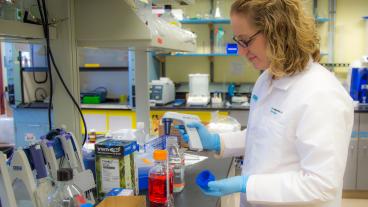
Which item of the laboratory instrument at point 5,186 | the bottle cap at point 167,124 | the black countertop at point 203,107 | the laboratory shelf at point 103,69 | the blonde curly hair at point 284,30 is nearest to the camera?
the laboratory instrument at point 5,186

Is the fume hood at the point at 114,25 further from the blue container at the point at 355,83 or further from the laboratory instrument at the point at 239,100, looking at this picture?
the blue container at the point at 355,83

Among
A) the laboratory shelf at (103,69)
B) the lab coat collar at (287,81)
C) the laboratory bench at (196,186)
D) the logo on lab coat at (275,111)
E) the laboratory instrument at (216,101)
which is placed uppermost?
the laboratory shelf at (103,69)

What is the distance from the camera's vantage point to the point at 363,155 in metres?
3.34

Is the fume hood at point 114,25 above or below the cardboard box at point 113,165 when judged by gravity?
above

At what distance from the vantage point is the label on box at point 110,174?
1172mm

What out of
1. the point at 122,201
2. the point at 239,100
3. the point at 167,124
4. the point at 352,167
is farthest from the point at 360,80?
the point at 122,201

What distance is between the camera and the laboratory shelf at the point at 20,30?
0.92 metres

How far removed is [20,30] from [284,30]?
2.54 ft

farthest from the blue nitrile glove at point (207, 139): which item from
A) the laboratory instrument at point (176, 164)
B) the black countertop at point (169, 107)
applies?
the black countertop at point (169, 107)

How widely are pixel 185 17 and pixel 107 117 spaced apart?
4.99 feet

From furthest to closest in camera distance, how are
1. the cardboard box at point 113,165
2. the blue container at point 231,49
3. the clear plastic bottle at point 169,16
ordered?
the blue container at point 231,49, the clear plastic bottle at point 169,16, the cardboard box at point 113,165

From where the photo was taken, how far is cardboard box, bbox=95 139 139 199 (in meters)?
1.16

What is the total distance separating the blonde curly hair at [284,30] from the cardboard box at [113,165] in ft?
1.82

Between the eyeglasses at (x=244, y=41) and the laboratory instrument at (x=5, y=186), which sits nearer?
the laboratory instrument at (x=5, y=186)
